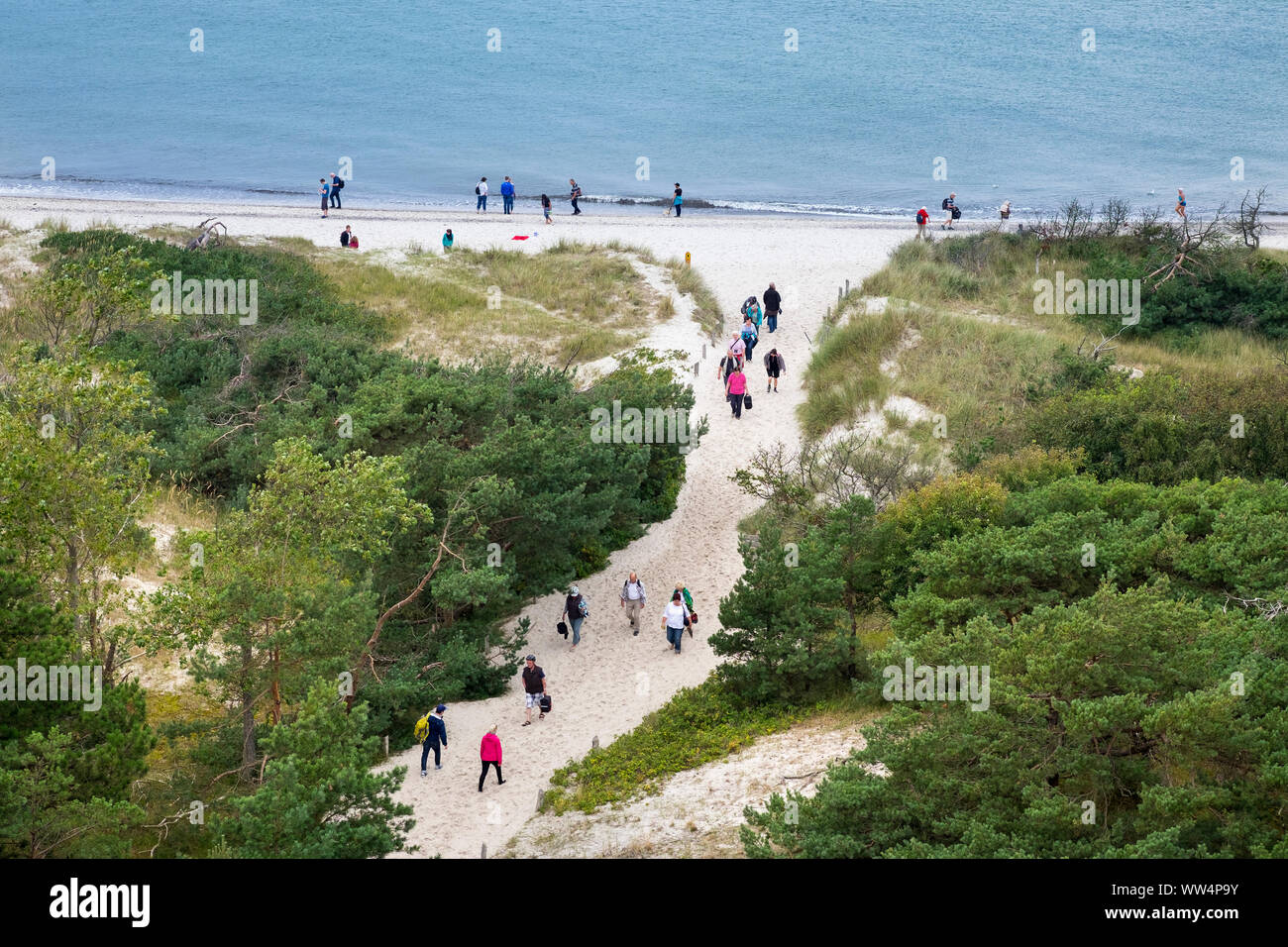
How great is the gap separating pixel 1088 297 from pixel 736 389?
14.4m

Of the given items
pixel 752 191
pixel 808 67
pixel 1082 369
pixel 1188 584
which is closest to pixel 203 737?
pixel 1188 584

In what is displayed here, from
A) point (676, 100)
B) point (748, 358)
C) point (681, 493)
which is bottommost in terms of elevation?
point (681, 493)

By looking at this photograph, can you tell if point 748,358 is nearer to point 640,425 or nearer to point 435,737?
point 640,425

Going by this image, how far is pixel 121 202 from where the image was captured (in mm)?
53406

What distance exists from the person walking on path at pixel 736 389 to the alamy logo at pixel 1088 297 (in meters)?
11.5

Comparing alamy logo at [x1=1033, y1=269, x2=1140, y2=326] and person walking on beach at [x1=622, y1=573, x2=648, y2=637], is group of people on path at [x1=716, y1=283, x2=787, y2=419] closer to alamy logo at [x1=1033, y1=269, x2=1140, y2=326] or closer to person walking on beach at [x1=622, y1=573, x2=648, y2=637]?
alamy logo at [x1=1033, y1=269, x2=1140, y2=326]

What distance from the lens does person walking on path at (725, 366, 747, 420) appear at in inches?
1238

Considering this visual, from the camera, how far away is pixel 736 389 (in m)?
31.5

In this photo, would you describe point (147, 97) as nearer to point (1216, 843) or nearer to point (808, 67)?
point (808, 67)

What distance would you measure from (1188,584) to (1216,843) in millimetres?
7402

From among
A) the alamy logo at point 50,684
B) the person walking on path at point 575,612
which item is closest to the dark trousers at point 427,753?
the person walking on path at point 575,612

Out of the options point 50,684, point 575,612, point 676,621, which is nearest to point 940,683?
point 676,621
